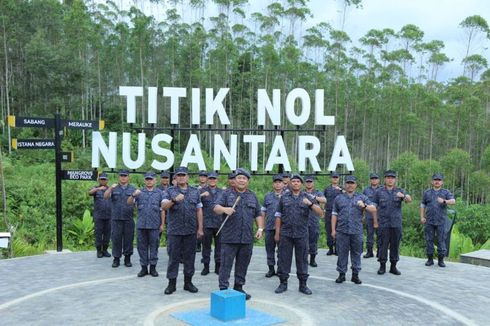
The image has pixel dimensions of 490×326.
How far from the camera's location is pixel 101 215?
9594 millimetres

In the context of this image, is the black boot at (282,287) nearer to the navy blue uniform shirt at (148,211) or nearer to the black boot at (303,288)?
the black boot at (303,288)

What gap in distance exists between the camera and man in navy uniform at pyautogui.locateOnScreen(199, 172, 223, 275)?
8.60 meters

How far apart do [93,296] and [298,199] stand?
3215 millimetres

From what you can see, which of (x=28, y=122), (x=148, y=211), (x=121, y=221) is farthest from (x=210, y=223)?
(x=28, y=122)

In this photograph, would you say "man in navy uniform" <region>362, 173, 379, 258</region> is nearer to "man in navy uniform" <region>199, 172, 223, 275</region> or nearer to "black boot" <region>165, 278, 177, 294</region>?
"man in navy uniform" <region>199, 172, 223, 275</region>

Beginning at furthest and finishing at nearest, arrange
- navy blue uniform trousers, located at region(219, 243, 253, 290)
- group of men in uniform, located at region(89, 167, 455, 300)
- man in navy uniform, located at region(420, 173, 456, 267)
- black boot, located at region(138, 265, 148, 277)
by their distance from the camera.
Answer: man in navy uniform, located at region(420, 173, 456, 267) → black boot, located at region(138, 265, 148, 277) → group of men in uniform, located at region(89, 167, 455, 300) → navy blue uniform trousers, located at region(219, 243, 253, 290)

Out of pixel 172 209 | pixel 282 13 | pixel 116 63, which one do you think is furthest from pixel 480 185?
pixel 172 209

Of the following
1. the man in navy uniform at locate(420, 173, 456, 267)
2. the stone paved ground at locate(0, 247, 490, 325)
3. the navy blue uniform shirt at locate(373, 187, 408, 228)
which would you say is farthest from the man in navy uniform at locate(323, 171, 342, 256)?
the man in navy uniform at locate(420, 173, 456, 267)

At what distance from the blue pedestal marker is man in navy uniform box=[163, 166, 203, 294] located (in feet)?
4.45

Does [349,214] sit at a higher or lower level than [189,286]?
higher

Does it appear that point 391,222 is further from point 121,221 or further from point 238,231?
point 121,221

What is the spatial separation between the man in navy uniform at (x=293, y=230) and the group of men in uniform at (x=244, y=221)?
0.05 feet

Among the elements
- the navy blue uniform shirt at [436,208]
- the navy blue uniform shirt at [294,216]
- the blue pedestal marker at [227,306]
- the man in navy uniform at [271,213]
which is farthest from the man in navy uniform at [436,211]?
the blue pedestal marker at [227,306]

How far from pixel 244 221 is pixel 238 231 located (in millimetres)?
158
